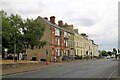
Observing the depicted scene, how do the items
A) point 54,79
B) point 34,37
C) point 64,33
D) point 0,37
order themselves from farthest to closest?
point 64,33 < point 34,37 < point 0,37 < point 54,79

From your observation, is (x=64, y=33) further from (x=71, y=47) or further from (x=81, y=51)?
(x=81, y=51)

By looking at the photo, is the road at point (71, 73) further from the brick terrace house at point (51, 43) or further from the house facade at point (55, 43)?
the brick terrace house at point (51, 43)

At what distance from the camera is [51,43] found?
7425 centimetres

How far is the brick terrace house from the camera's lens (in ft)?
241

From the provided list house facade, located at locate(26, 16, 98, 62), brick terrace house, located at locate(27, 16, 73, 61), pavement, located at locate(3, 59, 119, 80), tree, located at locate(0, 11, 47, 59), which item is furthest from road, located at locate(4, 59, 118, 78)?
brick terrace house, located at locate(27, 16, 73, 61)

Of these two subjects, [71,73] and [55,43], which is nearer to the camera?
[71,73]

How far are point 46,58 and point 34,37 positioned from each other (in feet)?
64.4

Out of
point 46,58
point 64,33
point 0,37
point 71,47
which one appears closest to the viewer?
point 0,37

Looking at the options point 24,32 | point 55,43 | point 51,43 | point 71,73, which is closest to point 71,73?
point 71,73

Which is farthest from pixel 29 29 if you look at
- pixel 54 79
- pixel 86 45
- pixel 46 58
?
pixel 86 45

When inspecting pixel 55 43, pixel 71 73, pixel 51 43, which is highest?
pixel 55 43

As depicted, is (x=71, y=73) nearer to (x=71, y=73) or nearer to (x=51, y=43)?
(x=71, y=73)

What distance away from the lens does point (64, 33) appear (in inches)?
3401

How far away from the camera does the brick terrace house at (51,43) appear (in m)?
73.5
